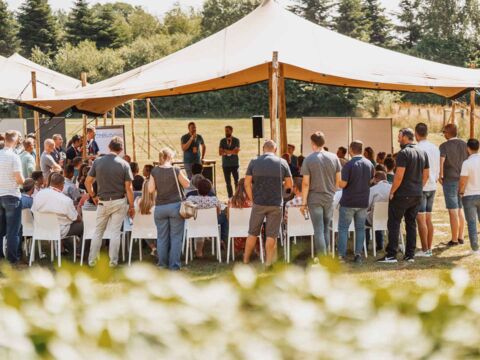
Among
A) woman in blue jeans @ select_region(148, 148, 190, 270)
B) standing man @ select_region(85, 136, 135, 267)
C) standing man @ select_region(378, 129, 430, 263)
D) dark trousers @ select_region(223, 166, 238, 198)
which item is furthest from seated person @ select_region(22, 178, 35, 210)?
dark trousers @ select_region(223, 166, 238, 198)

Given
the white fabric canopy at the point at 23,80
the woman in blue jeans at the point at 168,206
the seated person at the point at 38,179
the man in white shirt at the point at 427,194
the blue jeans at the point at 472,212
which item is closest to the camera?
the woman in blue jeans at the point at 168,206

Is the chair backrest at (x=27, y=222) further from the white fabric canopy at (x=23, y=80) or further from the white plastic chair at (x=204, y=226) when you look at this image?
the white fabric canopy at (x=23, y=80)

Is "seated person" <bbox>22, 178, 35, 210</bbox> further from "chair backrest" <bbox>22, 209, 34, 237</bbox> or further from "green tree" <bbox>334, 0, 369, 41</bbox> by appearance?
"green tree" <bbox>334, 0, 369, 41</bbox>

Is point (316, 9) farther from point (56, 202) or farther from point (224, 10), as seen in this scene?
point (56, 202)

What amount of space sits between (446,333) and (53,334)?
862 millimetres

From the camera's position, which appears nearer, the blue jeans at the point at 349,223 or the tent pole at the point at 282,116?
the blue jeans at the point at 349,223

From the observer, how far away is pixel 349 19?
205 ft

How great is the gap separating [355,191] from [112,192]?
274 centimetres

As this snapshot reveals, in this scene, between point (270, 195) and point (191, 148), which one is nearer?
point (270, 195)

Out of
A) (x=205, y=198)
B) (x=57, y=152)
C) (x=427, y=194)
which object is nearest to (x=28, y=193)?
(x=205, y=198)

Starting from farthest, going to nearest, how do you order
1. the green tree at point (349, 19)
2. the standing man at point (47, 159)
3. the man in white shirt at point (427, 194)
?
the green tree at point (349, 19), the standing man at point (47, 159), the man in white shirt at point (427, 194)

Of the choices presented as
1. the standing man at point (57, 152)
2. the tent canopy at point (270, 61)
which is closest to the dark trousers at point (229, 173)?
the standing man at point (57, 152)

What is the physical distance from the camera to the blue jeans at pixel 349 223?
895cm

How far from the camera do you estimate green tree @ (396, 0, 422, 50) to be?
233 ft
